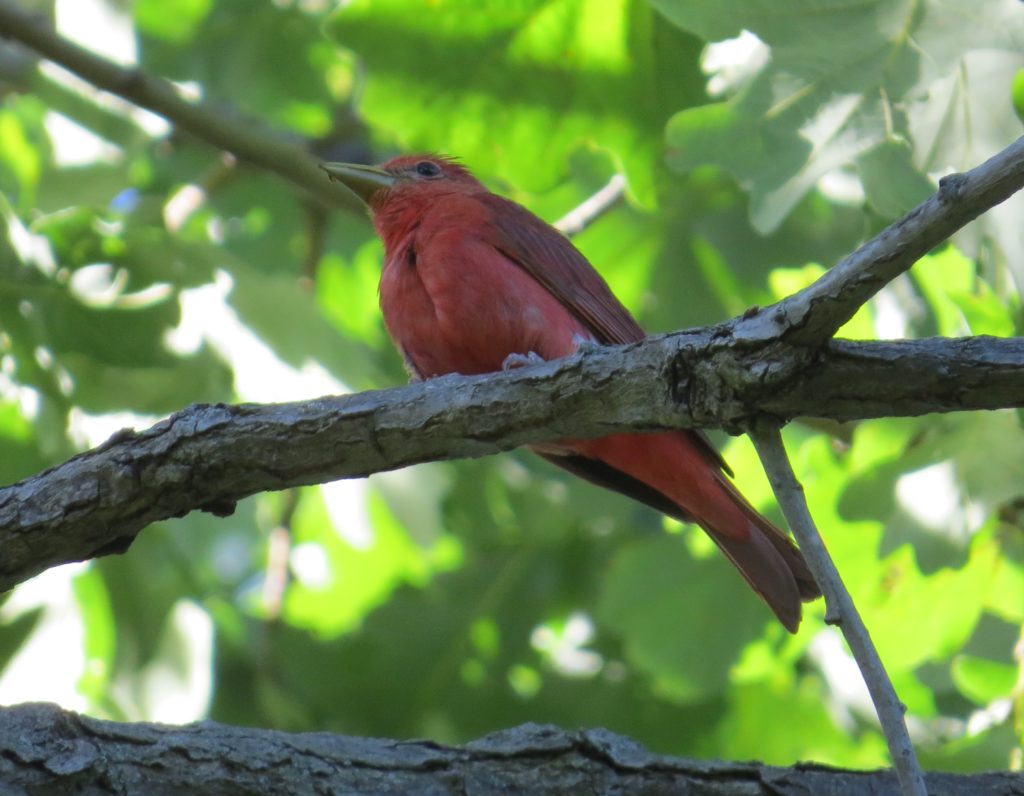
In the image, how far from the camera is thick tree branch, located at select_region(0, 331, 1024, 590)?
3.32 metres

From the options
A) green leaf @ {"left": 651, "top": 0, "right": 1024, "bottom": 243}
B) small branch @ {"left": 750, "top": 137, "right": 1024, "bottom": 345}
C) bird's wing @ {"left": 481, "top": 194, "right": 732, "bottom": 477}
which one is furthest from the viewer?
bird's wing @ {"left": 481, "top": 194, "right": 732, "bottom": 477}

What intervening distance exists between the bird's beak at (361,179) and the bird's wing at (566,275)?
2.62 ft

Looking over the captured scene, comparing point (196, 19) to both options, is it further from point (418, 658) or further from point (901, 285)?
point (901, 285)

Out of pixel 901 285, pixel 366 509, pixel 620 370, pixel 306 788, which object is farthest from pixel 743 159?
pixel 366 509

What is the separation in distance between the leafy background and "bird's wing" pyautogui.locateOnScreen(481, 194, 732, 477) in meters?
0.32

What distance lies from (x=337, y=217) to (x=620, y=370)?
5.36 m

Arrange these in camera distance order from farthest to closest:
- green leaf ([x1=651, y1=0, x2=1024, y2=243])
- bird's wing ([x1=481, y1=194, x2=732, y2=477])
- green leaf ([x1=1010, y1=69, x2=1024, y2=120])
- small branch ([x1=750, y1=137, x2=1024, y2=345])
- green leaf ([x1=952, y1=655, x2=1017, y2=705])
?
1. green leaf ([x1=952, y1=655, x2=1017, y2=705])
2. bird's wing ([x1=481, y1=194, x2=732, y2=477])
3. green leaf ([x1=651, y1=0, x2=1024, y2=243])
4. green leaf ([x1=1010, y1=69, x2=1024, y2=120])
5. small branch ([x1=750, y1=137, x2=1024, y2=345])

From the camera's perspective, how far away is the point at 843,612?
2.79m

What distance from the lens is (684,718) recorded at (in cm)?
676

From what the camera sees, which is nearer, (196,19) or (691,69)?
Result: (691,69)

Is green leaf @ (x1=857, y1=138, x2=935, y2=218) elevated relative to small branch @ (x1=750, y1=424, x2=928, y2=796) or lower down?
elevated

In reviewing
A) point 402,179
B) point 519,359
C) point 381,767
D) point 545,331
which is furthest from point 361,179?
point 381,767

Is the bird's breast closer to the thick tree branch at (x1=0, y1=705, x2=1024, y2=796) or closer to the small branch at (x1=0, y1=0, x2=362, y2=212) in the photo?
the small branch at (x1=0, y1=0, x2=362, y2=212)

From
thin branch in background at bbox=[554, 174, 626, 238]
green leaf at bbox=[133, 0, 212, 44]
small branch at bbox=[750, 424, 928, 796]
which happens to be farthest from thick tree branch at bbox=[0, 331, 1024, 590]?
green leaf at bbox=[133, 0, 212, 44]
